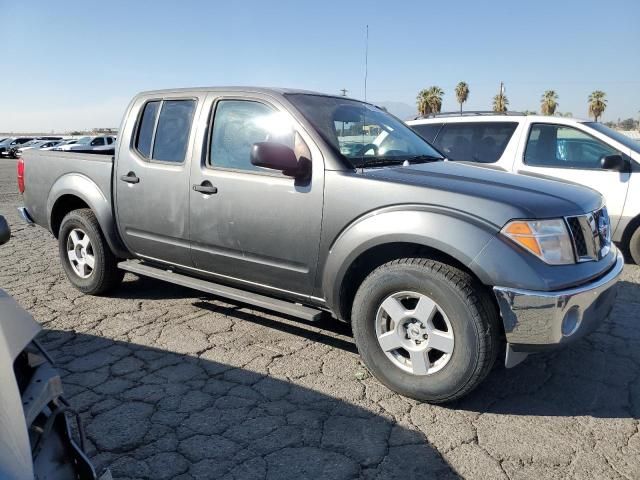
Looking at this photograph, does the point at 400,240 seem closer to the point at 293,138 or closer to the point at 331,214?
the point at 331,214

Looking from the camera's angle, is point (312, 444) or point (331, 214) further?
point (331, 214)

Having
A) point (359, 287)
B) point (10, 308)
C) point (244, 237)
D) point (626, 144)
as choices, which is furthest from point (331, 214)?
point (626, 144)

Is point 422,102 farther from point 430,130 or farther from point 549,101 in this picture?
point 430,130

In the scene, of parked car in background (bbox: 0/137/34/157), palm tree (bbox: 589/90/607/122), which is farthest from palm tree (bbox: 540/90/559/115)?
parked car in background (bbox: 0/137/34/157)

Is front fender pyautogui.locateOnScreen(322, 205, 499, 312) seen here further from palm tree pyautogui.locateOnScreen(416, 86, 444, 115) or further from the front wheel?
palm tree pyautogui.locateOnScreen(416, 86, 444, 115)

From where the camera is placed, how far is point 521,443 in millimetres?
2574

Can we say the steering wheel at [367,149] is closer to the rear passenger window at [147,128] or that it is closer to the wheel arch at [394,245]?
the wheel arch at [394,245]

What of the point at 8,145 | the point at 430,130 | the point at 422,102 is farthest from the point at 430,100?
the point at 430,130

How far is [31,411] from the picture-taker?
1.41 m

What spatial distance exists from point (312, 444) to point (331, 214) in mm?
1325

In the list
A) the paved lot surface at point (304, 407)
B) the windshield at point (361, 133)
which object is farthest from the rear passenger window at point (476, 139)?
the paved lot surface at point (304, 407)

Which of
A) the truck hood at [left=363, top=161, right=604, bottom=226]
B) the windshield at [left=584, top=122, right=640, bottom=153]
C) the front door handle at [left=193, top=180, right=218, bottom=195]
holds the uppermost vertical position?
the windshield at [left=584, top=122, right=640, bottom=153]

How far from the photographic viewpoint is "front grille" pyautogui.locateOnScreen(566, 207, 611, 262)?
276cm

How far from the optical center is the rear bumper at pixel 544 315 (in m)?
2.53
